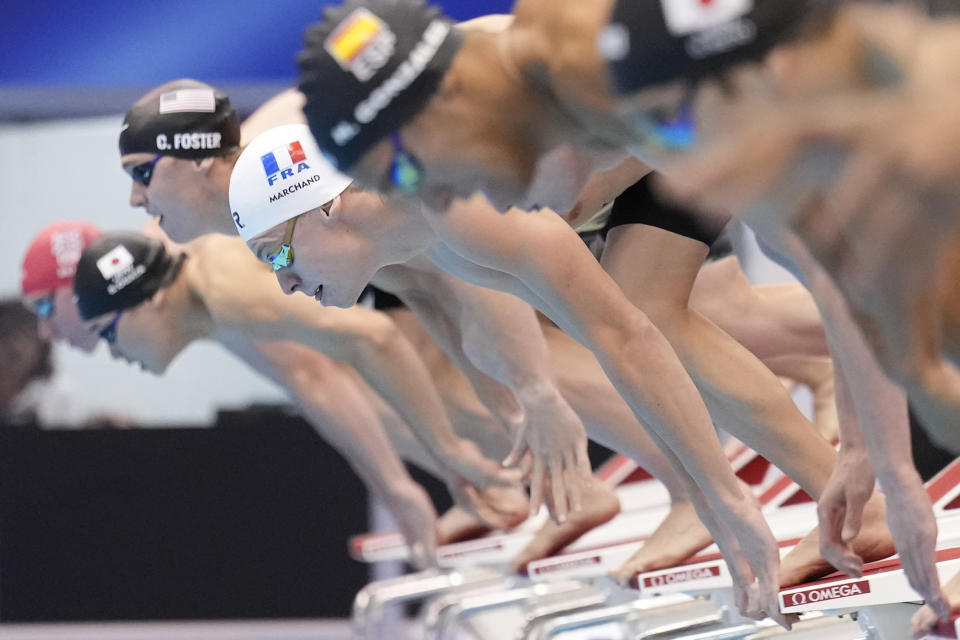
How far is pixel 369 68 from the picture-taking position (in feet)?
4.32

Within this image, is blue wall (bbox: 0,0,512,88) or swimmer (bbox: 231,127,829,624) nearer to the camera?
swimmer (bbox: 231,127,829,624)


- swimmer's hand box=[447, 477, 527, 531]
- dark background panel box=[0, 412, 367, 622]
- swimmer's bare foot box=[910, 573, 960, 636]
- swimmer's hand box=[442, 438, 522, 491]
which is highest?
swimmer's bare foot box=[910, 573, 960, 636]

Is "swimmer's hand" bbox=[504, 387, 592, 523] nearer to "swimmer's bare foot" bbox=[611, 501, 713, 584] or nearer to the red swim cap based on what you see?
"swimmer's bare foot" bbox=[611, 501, 713, 584]

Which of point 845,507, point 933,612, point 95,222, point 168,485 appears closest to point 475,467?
point 845,507

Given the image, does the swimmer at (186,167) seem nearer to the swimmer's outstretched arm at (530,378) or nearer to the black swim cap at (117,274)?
the swimmer's outstretched arm at (530,378)

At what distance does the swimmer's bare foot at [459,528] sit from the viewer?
203 inches

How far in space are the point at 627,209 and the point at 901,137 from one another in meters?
2.03

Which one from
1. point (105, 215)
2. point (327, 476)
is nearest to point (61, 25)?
point (105, 215)

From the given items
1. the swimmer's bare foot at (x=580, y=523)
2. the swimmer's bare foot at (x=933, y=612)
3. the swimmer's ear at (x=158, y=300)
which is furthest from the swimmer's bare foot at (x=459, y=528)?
the swimmer's bare foot at (x=933, y=612)

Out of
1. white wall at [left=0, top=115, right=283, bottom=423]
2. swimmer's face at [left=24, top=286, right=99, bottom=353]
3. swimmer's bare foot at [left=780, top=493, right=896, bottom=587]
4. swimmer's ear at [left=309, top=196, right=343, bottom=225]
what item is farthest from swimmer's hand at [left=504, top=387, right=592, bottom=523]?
white wall at [left=0, top=115, right=283, bottom=423]

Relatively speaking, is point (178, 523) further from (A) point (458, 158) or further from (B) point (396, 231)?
(A) point (458, 158)

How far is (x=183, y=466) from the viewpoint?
22.2ft

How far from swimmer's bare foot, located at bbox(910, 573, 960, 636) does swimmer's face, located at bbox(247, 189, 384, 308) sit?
3.91ft

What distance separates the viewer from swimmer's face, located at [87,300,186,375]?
15.0 feet
